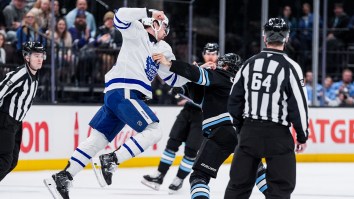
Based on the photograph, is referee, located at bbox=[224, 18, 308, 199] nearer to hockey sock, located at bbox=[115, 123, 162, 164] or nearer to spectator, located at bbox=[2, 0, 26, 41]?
hockey sock, located at bbox=[115, 123, 162, 164]

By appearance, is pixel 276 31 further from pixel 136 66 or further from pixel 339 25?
pixel 339 25

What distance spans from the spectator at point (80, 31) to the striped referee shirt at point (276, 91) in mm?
7341

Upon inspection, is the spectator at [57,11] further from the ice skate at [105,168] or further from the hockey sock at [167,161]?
the ice skate at [105,168]

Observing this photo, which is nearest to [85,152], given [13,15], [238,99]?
[238,99]

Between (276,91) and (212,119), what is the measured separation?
1.34 meters

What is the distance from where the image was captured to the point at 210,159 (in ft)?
21.9

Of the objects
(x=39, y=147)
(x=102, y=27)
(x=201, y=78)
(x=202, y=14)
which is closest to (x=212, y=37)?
(x=202, y=14)

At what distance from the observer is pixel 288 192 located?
566cm

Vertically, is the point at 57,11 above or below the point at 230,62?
above

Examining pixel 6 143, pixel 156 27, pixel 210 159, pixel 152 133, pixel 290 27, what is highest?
pixel 156 27

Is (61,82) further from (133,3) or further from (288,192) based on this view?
(288,192)

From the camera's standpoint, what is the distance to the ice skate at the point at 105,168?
22.1ft

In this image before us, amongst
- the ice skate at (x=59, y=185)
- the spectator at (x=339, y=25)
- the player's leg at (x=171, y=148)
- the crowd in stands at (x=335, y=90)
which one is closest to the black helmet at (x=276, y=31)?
the ice skate at (x=59, y=185)

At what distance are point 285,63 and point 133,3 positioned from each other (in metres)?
7.42
